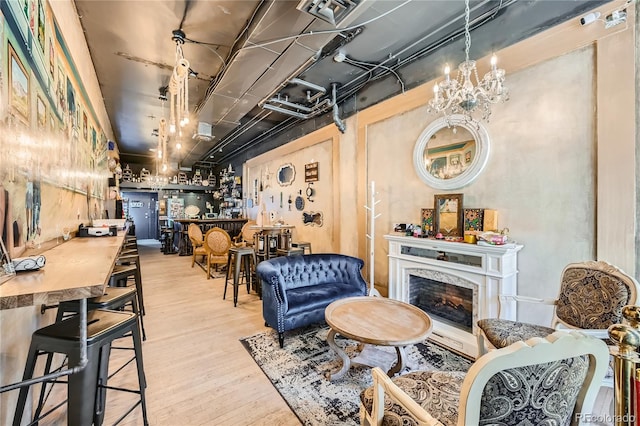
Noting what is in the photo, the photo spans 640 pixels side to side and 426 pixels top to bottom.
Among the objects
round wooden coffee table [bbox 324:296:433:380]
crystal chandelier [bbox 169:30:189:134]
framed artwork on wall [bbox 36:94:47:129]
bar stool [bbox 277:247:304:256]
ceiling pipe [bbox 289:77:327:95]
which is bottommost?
round wooden coffee table [bbox 324:296:433:380]

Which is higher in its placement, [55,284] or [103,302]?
[55,284]

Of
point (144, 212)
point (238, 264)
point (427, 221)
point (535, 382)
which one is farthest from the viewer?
point (144, 212)

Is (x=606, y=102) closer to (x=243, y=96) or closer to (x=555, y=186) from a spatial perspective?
(x=555, y=186)

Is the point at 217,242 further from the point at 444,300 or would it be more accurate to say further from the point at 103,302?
the point at 444,300

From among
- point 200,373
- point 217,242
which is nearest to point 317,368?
point 200,373

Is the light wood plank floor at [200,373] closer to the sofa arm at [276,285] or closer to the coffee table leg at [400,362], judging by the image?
the sofa arm at [276,285]

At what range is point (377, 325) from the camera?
2.14 meters

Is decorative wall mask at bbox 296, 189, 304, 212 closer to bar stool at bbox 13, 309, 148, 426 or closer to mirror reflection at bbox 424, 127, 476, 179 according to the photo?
mirror reflection at bbox 424, 127, 476, 179

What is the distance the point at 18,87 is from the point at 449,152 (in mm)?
3613

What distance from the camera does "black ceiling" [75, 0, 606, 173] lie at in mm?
2516

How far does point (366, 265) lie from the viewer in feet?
13.9

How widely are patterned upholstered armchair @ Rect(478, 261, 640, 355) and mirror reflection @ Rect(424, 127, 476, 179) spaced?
1.41 meters

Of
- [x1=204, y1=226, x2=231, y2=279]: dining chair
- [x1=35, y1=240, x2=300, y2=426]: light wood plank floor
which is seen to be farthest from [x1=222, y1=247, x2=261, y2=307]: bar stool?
[x1=204, y1=226, x2=231, y2=279]: dining chair

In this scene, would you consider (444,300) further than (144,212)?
No
